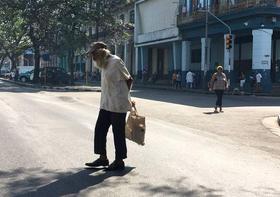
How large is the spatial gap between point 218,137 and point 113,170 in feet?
19.2

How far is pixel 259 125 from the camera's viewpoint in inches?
685

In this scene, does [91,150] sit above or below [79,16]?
below

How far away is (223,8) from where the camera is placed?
42969 millimetres

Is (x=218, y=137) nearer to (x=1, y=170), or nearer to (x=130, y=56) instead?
(x=1, y=170)

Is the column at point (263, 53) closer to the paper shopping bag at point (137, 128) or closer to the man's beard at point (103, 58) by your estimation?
the paper shopping bag at point (137, 128)

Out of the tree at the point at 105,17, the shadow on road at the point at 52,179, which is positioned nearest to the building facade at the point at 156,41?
the tree at the point at 105,17

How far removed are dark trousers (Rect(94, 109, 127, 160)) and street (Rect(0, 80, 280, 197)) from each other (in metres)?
0.31

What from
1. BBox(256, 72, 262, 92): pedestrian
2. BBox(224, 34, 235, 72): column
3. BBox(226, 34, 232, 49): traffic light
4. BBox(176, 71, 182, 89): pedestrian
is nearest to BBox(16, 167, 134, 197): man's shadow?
BBox(256, 72, 262, 92): pedestrian

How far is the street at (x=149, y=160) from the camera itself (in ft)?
24.3

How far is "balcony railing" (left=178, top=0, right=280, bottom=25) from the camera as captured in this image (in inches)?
1506

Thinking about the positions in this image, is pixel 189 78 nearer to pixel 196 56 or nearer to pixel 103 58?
pixel 196 56

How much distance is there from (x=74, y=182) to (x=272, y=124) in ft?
37.2

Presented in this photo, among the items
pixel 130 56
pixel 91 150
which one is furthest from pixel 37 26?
pixel 91 150

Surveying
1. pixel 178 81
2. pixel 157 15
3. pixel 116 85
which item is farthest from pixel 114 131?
pixel 157 15
